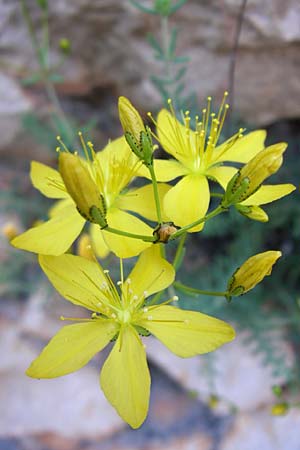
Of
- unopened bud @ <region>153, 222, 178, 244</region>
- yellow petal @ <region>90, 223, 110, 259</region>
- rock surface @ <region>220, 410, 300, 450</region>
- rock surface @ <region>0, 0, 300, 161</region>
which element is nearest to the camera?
unopened bud @ <region>153, 222, 178, 244</region>

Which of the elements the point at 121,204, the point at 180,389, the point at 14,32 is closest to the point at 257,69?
the point at 14,32

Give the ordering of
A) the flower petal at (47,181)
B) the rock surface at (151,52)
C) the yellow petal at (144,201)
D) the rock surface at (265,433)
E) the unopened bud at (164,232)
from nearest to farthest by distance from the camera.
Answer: the unopened bud at (164,232), the yellow petal at (144,201), the flower petal at (47,181), the rock surface at (151,52), the rock surface at (265,433)

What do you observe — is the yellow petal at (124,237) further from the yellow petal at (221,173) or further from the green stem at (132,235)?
the yellow petal at (221,173)

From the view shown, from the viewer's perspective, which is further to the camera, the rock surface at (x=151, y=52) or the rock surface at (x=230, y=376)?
the rock surface at (x=230, y=376)

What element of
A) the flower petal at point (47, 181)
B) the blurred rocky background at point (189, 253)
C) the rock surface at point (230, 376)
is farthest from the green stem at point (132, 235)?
the rock surface at point (230, 376)

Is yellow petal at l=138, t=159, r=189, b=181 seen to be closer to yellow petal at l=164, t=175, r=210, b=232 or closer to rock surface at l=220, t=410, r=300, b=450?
yellow petal at l=164, t=175, r=210, b=232

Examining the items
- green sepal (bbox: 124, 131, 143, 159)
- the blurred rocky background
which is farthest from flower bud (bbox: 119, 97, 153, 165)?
the blurred rocky background
